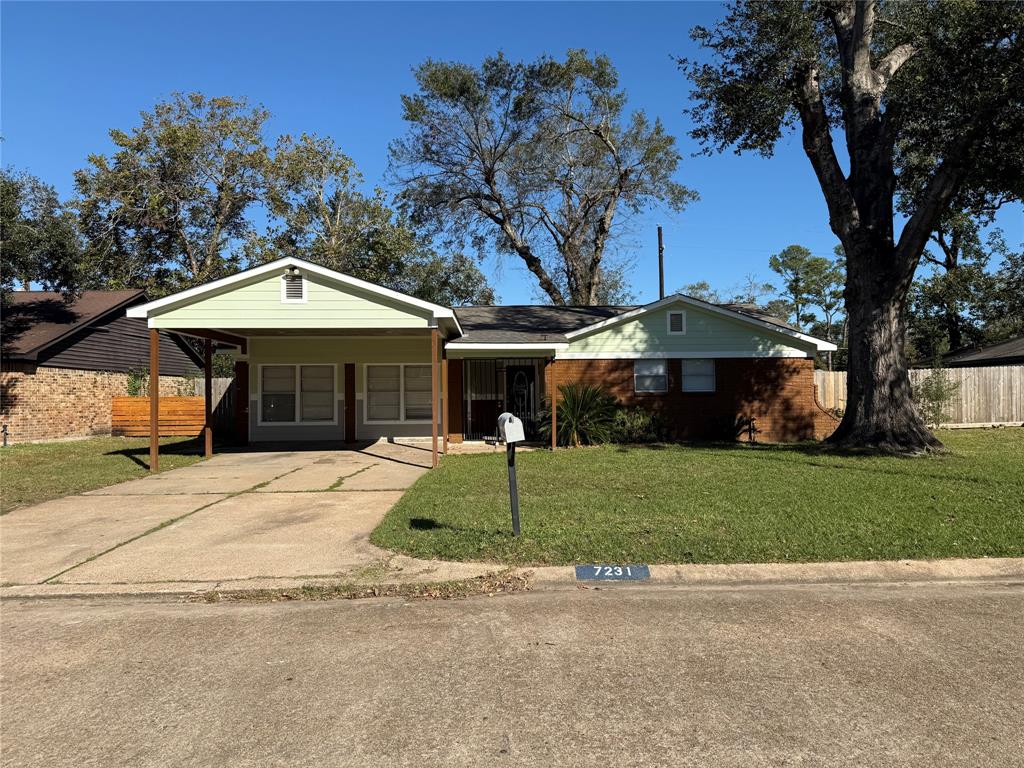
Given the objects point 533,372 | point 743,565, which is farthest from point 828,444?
point 743,565

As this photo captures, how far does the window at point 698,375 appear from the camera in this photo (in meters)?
17.2

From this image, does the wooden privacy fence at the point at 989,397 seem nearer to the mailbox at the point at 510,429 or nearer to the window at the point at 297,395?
the window at the point at 297,395

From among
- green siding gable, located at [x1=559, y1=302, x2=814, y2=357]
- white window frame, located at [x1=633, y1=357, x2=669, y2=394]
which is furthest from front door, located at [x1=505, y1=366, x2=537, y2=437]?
white window frame, located at [x1=633, y1=357, x2=669, y2=394]

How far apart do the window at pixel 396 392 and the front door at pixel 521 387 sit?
7.70ft

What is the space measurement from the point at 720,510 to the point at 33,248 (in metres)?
22.9

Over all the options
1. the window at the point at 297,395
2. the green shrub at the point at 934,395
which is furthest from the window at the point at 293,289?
the green shrub at the point at 934,395

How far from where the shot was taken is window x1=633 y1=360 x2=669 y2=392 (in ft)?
56.5

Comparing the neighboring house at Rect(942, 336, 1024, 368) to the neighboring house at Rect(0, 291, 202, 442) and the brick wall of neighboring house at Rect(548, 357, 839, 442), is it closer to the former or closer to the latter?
the brick wall of neighboring house at Rect(548, 357, 839, 442)

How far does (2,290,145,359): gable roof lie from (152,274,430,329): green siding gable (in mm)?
9979

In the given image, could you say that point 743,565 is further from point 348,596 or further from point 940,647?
point 348,596

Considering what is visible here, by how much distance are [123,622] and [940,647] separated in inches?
227

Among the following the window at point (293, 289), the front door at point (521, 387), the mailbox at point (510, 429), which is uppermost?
the window at point (293, 289)

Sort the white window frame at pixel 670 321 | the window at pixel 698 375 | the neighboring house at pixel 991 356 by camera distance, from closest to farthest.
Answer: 1. the white window frame at pixel 670 321
2. the window at pixel 698 375
3. the neighboring house at pixel 991 356

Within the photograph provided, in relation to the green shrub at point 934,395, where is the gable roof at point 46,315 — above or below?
above
